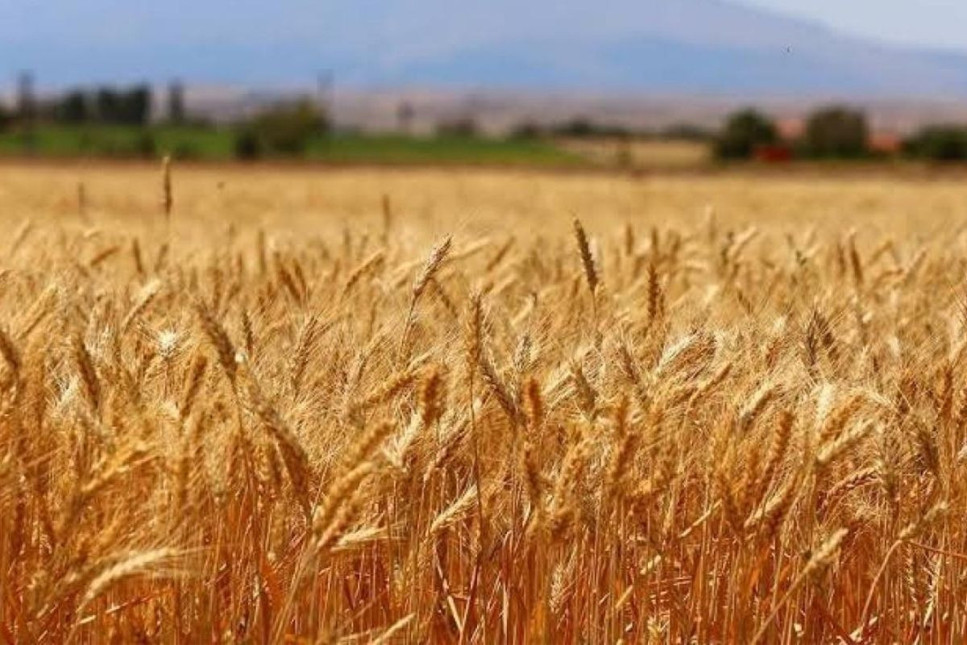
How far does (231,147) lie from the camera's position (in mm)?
68562

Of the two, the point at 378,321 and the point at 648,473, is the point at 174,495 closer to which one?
the point at 648,473

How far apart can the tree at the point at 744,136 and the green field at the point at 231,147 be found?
6061mm

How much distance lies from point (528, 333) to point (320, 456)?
0.53 meters

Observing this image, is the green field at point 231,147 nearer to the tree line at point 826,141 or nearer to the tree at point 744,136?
the tree at point 744,136

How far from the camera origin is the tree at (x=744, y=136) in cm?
6562

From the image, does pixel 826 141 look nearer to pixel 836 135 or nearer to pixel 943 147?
pixel 836 135

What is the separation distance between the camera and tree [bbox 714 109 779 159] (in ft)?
215

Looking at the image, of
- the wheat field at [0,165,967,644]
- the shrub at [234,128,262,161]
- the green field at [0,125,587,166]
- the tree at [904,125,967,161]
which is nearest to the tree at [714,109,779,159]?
→ the green field at [0,125,587,166]

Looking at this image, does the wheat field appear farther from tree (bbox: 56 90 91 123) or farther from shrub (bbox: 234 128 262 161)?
tree (bbox: 56 90 91 123)

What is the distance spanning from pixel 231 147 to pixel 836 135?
26.0 m

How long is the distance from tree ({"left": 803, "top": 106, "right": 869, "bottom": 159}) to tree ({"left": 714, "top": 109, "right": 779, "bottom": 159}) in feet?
5.60

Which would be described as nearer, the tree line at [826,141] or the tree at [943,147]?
the tree at [943,147]

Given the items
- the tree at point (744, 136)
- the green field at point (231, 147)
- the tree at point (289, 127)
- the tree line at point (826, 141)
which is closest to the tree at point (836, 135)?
the tree line at point (826, 141)

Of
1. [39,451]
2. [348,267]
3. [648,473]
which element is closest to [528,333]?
[648,473]
